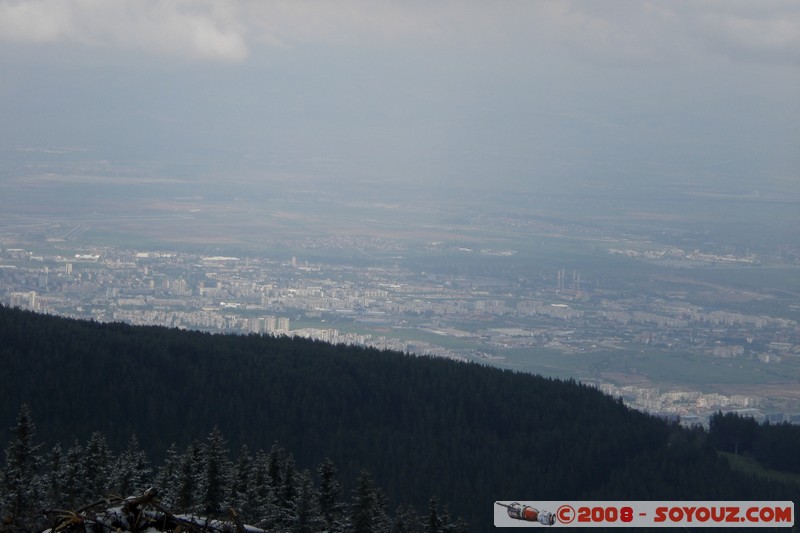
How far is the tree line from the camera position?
2264 cm

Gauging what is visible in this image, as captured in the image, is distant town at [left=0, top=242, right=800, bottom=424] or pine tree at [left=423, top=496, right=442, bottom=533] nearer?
pine tree at [left=423, top=496, right=442, bottom=533]

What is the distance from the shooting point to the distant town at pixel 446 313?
99750 mm

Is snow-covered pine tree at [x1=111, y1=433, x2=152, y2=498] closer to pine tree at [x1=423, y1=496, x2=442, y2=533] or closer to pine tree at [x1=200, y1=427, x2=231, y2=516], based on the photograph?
pine tree at [x1=200, y1=427, x2=231, y2=516]

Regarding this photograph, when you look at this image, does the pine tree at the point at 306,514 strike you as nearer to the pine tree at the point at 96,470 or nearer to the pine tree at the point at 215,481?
the pine tree at the point at 215,481

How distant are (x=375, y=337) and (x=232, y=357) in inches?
1763

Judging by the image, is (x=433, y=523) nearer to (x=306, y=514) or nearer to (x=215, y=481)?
(x=306, y=514)

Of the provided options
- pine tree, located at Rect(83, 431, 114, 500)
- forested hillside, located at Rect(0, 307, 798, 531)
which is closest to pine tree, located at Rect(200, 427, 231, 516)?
pine tree, located at Rect(83, 431, 114, 500)

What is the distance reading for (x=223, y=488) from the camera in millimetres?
24234

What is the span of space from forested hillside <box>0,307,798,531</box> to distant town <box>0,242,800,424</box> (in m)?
25.1

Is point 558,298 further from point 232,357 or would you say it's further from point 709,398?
point 232,357

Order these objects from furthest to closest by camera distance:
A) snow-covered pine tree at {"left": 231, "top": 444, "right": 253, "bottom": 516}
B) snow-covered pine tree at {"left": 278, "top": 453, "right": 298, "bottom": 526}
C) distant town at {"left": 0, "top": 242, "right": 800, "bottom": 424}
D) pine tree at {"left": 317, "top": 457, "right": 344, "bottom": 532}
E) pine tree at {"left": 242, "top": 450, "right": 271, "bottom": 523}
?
1. distant town at {"left": 0, "top": 242, "right": 800, "bottom": 424}
2. pine tree at {"left": 317, "top": 457, "right": 344, "bottom": 532}
3. snow-covered pine tree at {"left": 278, "top": 453, "right": 298, "bottom": 526}
4. snow-covered pine tree at {"left": 231, "top": 444, "right": 253, "bottom": 516}
5. pine tree at {"left": 242, "top": 450, "right": 271, "bottom": 523}

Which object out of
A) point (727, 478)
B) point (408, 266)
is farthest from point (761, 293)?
point (727, 478)

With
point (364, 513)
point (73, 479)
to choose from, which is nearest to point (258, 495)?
point (364, 513)

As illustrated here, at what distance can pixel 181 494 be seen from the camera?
23562 millimetres
